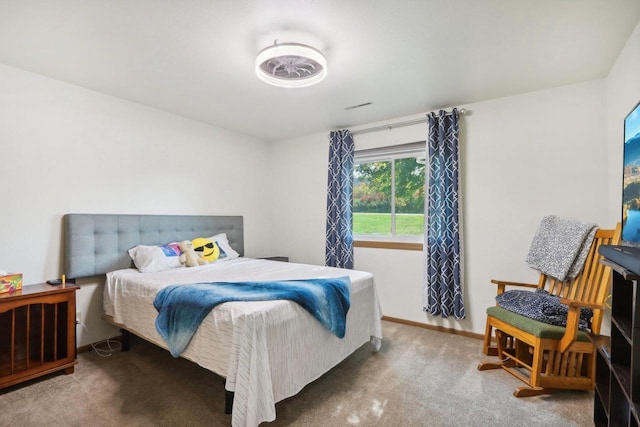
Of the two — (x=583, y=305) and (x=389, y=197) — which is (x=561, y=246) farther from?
(x=389, y=197)

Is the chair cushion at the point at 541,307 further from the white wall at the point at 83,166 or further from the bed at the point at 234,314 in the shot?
the white wall at the point at 83,166

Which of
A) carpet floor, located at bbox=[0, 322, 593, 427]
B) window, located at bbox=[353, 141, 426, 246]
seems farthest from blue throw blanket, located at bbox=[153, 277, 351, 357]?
window, located at bbox=[353, 141, 426, 246]

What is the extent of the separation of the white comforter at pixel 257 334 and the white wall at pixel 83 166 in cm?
63

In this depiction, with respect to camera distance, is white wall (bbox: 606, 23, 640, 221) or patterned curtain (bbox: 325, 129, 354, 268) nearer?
white wall (bbox: 606, 23, 640, 221)

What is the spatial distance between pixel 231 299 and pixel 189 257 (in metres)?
1.50

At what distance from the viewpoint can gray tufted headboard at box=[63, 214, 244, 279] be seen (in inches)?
105

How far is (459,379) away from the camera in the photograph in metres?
2.31

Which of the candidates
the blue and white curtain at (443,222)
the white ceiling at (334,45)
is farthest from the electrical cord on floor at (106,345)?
the blue and white curtain at (443,222)

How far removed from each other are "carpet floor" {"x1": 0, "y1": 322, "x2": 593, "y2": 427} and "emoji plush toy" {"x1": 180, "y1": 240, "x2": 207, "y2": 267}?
0.89 m

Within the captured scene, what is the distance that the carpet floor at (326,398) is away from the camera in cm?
184

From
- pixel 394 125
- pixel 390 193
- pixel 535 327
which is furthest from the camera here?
pixel 390 193

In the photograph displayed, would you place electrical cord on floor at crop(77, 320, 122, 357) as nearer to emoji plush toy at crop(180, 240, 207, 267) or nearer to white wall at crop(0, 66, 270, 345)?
white wall at crop(0, 66, 270, 345)

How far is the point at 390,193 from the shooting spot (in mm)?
3908

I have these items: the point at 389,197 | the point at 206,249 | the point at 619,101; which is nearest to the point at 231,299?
the point at 206,249
